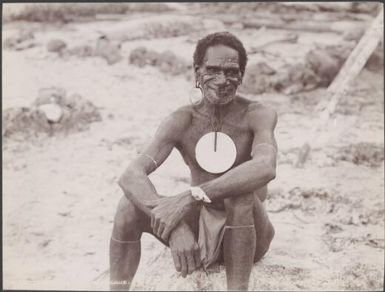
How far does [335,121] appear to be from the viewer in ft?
14.2

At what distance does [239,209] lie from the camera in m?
2.05

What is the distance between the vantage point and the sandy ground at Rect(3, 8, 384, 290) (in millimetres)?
2734

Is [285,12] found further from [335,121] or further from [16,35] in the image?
[16,35]

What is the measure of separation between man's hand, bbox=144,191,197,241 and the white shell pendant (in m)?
0.23

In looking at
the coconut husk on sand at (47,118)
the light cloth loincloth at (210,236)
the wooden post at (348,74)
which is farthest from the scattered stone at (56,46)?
the light cloth loincloth at (210,236)

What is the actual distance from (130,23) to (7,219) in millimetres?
2950

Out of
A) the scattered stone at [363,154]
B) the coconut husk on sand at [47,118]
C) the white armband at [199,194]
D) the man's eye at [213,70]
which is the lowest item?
the scattered stone at [363,154]

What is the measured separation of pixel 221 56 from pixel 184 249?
73cm

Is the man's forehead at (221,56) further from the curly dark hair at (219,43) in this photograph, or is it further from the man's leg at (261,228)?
the man's leg at (261,228)

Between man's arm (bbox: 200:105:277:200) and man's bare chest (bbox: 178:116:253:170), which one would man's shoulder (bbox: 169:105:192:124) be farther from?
man's arm (bbox: 200:105:277:200)

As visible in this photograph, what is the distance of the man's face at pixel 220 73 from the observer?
2.14m

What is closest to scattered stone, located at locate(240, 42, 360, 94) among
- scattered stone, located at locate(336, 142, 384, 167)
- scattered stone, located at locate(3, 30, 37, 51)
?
scattered stone, located at locate(336, 142, 384, 167)

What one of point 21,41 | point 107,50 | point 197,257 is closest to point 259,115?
point 197,257

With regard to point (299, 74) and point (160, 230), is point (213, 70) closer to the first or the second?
point (160, 230)
